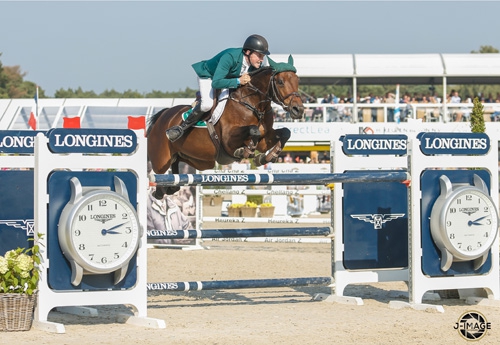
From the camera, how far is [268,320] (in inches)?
226

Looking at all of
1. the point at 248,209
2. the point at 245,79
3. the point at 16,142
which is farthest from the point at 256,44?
the point at 248,209

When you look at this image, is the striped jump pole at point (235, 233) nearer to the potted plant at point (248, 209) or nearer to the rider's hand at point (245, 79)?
the rider's hand at point (245, 79)

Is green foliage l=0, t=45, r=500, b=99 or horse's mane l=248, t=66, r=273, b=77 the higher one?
green foliage l=0, t=45, r=500, b=99

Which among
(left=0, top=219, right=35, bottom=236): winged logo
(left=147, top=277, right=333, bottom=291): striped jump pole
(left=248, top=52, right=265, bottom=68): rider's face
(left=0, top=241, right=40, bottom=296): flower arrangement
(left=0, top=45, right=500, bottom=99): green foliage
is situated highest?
(left=0, top=45, right=500, bottom=99): green foliage

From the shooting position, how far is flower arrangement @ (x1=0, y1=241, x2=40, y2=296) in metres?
5.18

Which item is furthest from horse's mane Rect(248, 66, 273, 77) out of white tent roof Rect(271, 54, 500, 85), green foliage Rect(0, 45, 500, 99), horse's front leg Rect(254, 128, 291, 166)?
green foliage Rect(0, 45, 500, 99)

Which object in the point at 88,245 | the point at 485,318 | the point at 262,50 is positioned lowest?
the point at 485,318

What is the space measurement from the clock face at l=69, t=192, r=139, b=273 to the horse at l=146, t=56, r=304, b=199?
1.97 meters

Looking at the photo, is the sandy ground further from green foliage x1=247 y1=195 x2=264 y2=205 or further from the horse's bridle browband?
green foliage x1=247 y1=195 x2=264 y2=205

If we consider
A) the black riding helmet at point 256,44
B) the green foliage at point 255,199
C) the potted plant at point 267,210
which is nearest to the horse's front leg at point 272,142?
the black riding helmet at point 256,44

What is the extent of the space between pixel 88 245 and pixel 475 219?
2.89m

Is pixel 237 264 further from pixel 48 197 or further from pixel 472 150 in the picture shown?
pixel 48 197

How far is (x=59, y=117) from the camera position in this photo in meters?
22.6

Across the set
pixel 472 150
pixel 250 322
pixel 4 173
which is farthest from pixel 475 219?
pixel 4 173
